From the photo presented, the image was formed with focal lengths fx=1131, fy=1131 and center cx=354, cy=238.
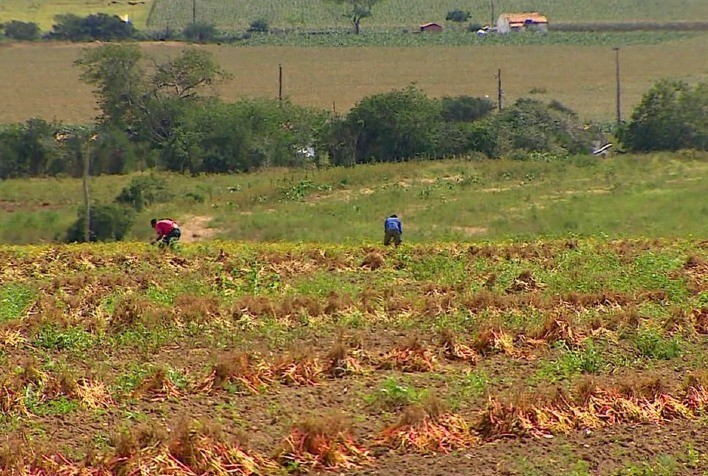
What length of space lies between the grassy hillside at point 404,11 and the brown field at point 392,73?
595 inches

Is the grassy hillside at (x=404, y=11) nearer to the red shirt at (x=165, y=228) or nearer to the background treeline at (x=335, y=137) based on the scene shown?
the background treeline at (x=335, y=137)

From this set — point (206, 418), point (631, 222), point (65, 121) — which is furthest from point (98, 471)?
point (65, 121)

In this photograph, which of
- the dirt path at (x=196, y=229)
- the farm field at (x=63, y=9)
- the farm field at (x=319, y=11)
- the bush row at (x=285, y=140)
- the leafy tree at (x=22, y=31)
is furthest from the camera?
the farm field at (x=319, y=11)

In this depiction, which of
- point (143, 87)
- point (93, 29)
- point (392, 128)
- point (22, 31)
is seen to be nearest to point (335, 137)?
point (392, 128)

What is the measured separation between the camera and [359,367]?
1251 cm

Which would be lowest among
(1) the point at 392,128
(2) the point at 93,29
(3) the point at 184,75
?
(1) the point at 392,128

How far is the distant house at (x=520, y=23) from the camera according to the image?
303 feet

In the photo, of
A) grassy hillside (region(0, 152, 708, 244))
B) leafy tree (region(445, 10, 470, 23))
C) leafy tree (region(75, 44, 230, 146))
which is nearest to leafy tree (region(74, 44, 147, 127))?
leafy tree (region(75, 44, 230, 146))

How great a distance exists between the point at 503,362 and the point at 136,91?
40.7 meters

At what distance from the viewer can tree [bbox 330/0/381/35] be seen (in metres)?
98.0

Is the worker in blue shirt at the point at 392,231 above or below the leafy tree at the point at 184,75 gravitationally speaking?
below

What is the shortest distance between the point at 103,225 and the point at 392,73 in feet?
145

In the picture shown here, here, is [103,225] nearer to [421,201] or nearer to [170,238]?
[170,238]

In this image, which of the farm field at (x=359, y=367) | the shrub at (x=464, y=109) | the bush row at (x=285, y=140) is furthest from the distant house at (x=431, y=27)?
the farm field at (x=359, y=367)
